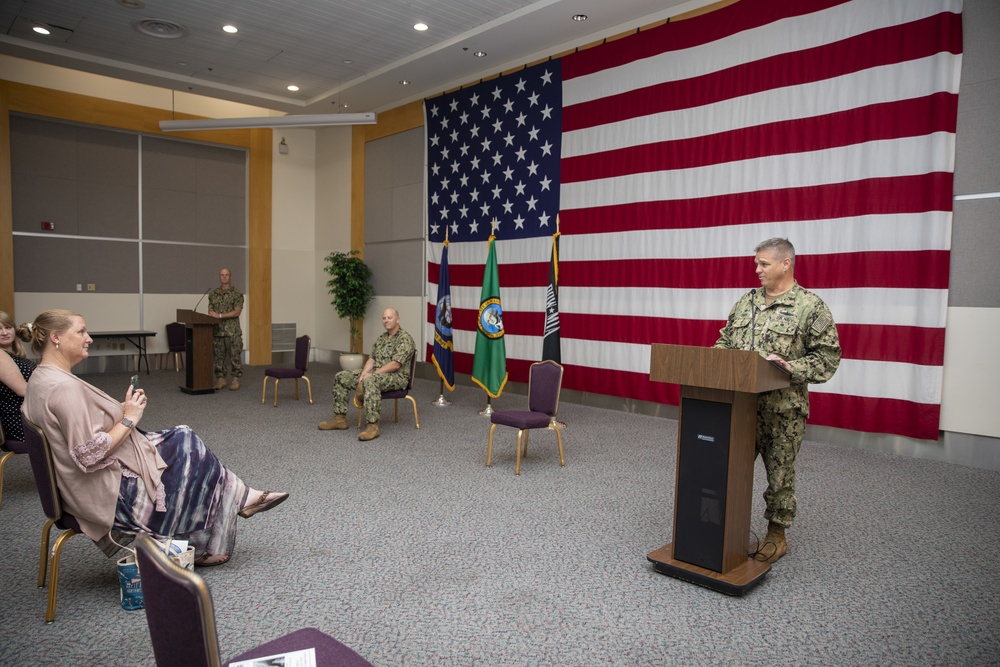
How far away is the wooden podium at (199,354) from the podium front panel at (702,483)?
7263 mm

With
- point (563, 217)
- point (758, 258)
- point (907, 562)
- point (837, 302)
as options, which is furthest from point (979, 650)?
point (563, 217)

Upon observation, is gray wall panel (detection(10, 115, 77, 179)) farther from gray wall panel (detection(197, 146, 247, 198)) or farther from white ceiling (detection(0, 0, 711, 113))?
gray wall panel (detection(197, 146, 247, 198))

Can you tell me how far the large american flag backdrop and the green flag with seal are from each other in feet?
3.64

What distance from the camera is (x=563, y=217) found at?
806cm

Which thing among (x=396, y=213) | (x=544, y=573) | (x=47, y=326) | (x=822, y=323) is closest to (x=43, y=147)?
(x=396, y=213)

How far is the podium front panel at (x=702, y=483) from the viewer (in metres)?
2.93

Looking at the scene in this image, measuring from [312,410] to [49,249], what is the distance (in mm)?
5752

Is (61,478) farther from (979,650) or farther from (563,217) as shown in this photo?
(563,217)

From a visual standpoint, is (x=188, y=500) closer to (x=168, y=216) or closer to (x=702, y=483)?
(x=702, y=483)

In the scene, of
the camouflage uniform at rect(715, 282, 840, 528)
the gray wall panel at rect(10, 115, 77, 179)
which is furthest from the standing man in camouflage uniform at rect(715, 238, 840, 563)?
the gray wall panel at rect(10, 115, 77, 179)

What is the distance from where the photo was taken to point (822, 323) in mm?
3068

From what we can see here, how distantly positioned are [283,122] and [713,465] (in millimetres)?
7866

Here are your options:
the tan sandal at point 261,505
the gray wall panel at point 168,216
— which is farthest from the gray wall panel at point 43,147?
the tan sandal at point 261,505

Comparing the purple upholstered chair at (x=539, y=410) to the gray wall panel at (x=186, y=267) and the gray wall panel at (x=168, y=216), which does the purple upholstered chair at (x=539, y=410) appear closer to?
the gray wall panel at (x=186, y=267)
